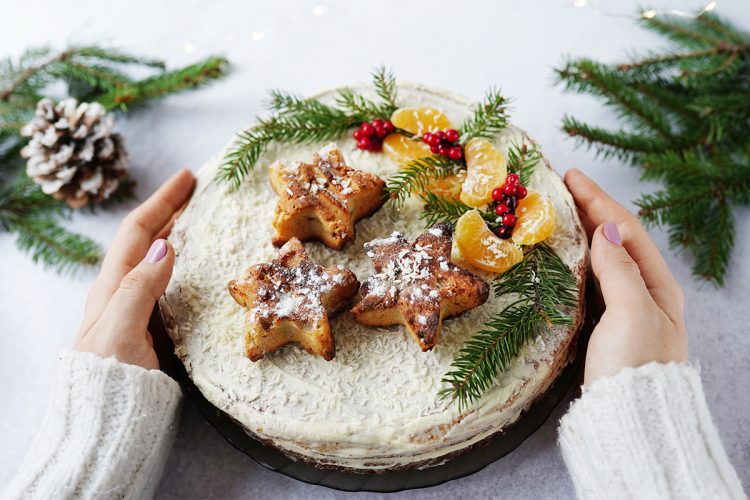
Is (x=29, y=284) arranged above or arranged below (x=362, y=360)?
below

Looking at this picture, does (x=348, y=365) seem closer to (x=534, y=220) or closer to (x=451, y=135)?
(x=534, y=220)

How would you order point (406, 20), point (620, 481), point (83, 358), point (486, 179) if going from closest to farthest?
point (620, 481) < point (83, 358) < point (486, 179) < point (406, 20)

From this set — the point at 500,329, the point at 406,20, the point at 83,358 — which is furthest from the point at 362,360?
the point at 406,20

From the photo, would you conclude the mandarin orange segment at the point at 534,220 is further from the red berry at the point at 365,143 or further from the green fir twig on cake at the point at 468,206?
the red berry at the point at 365,143

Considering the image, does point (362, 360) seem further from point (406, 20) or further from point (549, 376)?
point (406, 20)

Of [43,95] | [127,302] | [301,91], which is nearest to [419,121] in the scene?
[301,91]

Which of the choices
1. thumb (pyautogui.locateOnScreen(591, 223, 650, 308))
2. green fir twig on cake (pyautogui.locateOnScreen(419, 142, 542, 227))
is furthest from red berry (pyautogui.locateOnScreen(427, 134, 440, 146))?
thumb (pyautogui.locateOnScreen(591, 223, 650, 308))

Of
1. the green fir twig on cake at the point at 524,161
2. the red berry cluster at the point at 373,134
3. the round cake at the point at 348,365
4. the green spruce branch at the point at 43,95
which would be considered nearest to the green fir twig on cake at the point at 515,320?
the round cake at the point at 348,365

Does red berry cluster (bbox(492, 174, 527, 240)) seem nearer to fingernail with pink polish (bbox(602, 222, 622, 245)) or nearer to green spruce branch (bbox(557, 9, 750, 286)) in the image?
fingernail with pink polish (bbox(602, 222, 622, 245))
